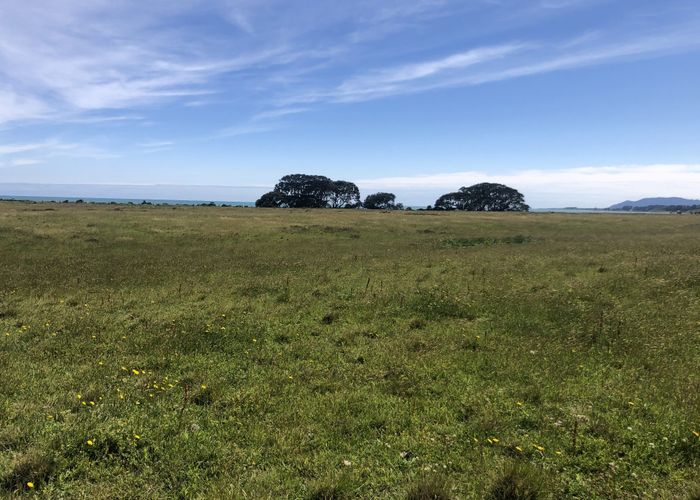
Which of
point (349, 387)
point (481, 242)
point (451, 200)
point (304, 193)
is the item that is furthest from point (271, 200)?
point (349, 387)

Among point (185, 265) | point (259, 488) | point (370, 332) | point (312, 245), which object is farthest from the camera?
point (312, 245)

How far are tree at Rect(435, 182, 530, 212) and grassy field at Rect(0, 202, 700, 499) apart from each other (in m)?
123

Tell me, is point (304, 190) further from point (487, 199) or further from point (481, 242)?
point (481, 242)

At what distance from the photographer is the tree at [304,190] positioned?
422 ft

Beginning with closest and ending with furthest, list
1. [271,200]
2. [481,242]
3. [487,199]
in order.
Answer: [481,242], [271,200], [487,199]

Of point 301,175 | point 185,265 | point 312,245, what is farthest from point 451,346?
point 301,175

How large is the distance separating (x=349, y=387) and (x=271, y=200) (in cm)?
12319

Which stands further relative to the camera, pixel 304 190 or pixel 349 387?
pixel 304 190

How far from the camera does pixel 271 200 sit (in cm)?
12781

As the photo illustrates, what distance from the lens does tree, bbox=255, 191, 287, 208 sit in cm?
12750

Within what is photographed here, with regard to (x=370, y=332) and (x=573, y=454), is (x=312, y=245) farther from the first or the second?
(x=573, y=454)

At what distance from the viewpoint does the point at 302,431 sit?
6.41 metres

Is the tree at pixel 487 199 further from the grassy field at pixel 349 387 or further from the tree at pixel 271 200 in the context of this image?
the grassy field at pixel 349 387

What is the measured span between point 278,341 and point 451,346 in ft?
13.9
